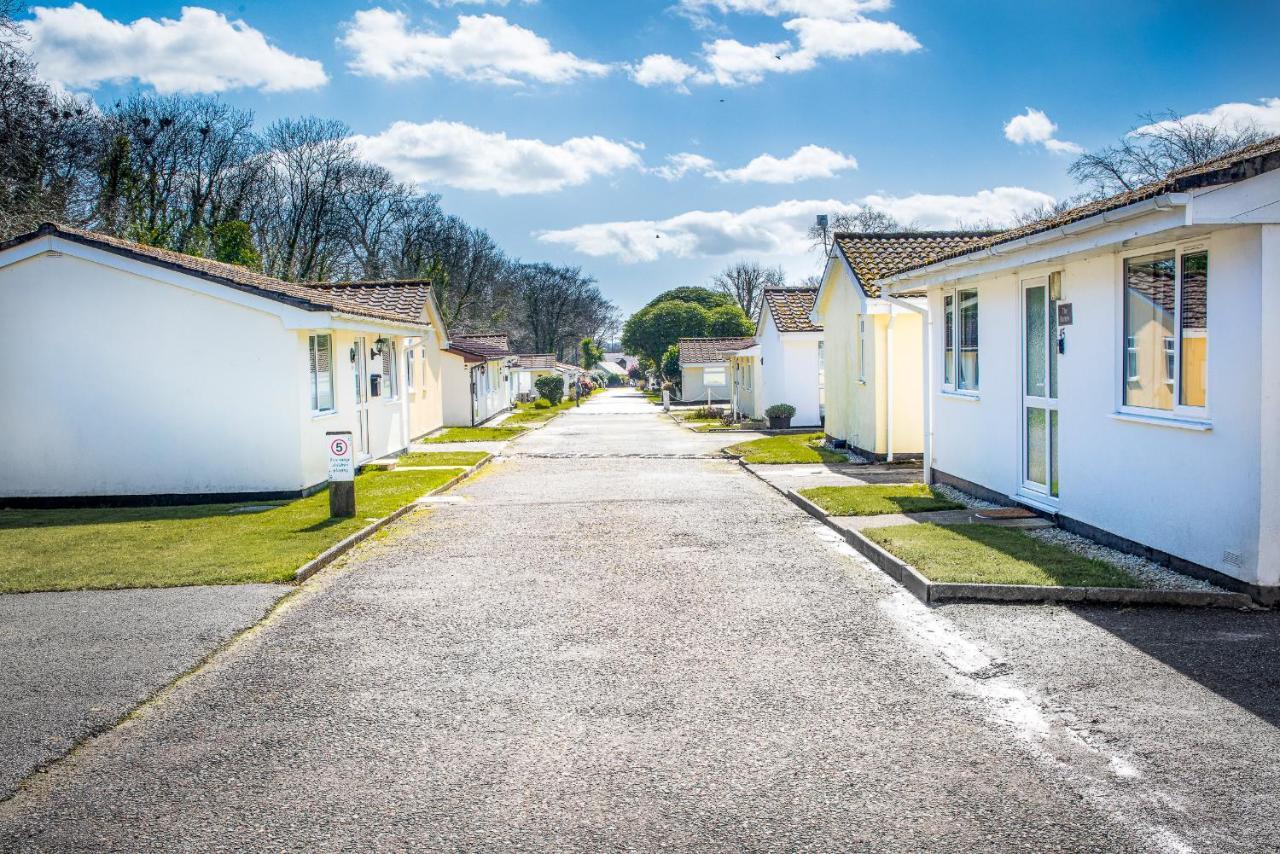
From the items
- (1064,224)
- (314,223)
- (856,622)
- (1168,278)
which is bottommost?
(856,622)

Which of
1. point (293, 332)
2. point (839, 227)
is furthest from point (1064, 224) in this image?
point (839, 227)

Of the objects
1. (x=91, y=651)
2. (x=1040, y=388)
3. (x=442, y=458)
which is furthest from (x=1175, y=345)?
(x=442, y=458)

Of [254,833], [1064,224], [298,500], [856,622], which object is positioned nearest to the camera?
[254,833]

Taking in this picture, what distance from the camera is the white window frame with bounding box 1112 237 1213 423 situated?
7848 millimetres

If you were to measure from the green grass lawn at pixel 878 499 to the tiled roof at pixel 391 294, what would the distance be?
13.9 m

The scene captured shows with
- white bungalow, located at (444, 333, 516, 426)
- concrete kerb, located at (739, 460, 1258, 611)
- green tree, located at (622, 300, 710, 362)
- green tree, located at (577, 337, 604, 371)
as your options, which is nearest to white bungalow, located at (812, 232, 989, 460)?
concrete kerb, located at (739, 460, 1258, 611)

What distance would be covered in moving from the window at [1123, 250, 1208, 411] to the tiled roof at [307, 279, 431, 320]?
733 inches

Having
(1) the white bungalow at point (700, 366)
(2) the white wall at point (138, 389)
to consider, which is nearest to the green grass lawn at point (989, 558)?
(2) the white wall at point (138, 389)

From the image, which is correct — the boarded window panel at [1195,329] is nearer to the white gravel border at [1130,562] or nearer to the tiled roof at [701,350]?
the white gravel border at [1130,562]

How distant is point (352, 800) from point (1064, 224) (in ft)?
25.3

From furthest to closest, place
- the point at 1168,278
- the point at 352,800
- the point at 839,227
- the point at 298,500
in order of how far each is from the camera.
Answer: the point at 839,227, the point at 298,500, the point at 1168,278, the point at 352,800

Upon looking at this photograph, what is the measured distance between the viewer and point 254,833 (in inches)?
166

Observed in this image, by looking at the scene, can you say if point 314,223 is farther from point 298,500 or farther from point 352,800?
point 352,800

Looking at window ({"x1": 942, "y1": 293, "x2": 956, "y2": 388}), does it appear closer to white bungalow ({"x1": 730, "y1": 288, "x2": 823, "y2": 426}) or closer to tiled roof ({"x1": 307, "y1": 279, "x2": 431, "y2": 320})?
tiled roof ({"x1": 307, "y1": 279, "x2": 431, "y2": 320})
